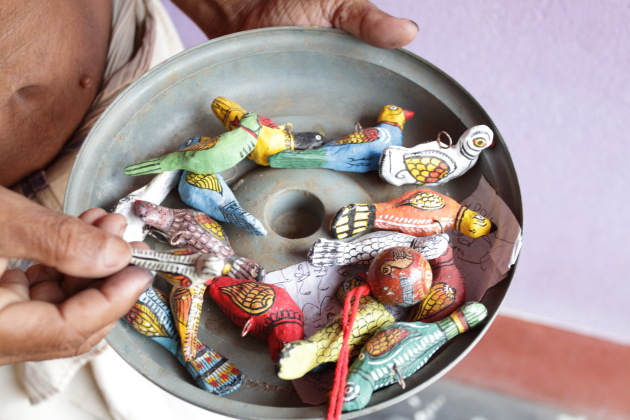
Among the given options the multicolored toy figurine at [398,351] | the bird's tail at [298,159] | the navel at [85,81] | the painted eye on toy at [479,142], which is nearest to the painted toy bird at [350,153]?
the bird's tail at [298,159]

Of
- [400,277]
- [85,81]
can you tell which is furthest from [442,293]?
[85,81]

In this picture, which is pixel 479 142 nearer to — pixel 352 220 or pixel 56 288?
pixel 352 220

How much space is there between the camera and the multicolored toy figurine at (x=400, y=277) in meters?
0.61

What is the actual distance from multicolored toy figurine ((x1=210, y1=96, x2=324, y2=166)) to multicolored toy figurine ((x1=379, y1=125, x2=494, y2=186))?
4.2 inches

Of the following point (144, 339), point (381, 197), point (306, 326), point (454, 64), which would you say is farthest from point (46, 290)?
point (454, 64)

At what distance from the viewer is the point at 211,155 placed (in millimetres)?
677

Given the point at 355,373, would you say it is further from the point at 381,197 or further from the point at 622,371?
the point at 622,371

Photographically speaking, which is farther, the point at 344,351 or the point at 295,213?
the point at 295,213

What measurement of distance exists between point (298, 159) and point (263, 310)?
0.21m

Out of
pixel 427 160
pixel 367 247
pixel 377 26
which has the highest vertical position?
pixel 377 26

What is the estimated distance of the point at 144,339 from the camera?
0.64 m

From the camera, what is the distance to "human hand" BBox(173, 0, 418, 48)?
76 cm

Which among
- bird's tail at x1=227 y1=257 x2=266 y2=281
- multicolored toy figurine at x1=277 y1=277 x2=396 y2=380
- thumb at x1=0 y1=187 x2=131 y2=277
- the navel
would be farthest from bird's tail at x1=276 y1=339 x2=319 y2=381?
the navel

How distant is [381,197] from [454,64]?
0.53 metres
